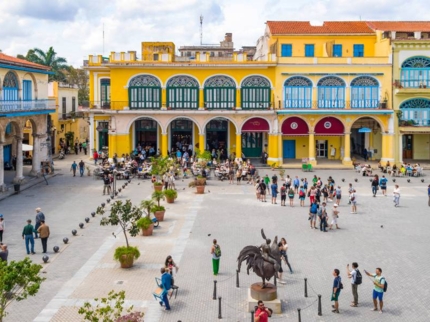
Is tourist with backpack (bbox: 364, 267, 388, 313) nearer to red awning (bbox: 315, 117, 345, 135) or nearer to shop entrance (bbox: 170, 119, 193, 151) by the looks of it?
red awning (bbox: 315, 117, 345, 135)

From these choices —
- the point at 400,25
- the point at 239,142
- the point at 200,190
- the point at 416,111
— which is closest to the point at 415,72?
the point at 416,111

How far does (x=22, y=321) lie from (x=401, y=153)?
131ft

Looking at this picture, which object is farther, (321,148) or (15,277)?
(321,148)

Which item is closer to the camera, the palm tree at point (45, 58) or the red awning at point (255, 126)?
the red awning at point (255, 126)

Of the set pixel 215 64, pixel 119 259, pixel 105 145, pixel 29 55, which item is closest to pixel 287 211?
pixel 119 259

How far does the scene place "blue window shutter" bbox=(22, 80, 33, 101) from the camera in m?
41.7

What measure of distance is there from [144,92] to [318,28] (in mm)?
16577

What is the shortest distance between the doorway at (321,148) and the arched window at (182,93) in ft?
38.6

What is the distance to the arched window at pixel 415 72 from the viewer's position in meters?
49.2

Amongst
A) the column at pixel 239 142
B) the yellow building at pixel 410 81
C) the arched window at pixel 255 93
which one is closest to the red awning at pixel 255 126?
the column at pixel 239 142

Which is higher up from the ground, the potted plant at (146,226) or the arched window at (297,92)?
the arched window at (297,92)

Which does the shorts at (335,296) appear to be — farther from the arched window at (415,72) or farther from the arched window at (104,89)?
the arched window at (104,89)

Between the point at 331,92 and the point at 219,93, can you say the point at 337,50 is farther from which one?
the point at 219,93

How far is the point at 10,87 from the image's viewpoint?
1542 inches
